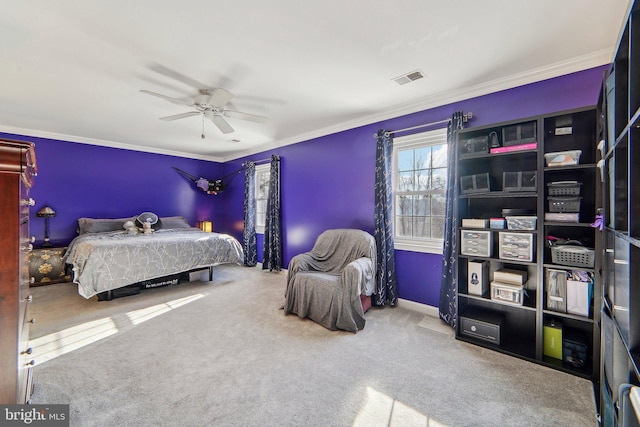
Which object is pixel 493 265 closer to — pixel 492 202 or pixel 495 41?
pixel 492 202

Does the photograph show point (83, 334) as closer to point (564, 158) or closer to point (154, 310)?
point (154, 310)

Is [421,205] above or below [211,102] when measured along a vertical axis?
below

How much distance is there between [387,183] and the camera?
3365mm

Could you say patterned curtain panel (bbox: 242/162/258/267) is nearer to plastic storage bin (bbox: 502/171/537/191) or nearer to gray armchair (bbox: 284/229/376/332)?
gray armchair (bbox: 284/229/376/332)

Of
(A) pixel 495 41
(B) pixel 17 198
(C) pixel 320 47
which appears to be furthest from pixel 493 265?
(B) pixel 17 198

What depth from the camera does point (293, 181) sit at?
4.79 meters

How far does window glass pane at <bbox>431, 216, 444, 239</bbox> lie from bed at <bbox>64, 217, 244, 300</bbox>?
3.19 m

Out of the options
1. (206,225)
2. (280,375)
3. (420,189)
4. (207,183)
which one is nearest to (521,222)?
(420,189)

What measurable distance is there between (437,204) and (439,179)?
293 mm

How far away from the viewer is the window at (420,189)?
3141mm

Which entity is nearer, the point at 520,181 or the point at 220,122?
the point at 520,181

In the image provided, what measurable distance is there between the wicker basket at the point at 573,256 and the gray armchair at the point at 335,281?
1.59 meters

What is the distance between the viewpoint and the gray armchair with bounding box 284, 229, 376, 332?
2715 millimetres

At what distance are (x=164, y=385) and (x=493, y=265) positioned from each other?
291 cm
